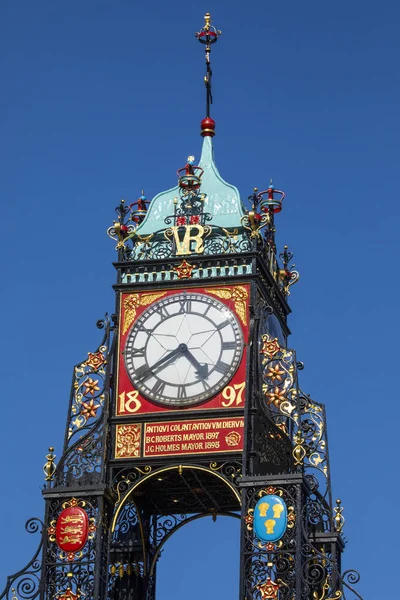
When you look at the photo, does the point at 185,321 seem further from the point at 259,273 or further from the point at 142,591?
the point at 142,591

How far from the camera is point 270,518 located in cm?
2975

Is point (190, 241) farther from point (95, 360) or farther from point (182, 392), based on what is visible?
point (182, 392)

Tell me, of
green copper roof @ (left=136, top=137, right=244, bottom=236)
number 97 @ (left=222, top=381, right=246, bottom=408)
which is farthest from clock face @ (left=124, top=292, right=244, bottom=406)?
green copper roof @ (left=136, top=137, right=244, bottom=236)

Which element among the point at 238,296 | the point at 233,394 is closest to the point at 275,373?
the point at 233,394

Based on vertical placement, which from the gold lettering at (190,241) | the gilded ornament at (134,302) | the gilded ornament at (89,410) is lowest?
the gilded ornament at (89,410)

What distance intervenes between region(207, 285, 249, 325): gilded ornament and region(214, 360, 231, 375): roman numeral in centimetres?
68

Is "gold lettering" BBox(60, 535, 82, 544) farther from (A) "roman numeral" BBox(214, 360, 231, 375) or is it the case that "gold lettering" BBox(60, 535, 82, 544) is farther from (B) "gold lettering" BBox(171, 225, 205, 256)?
(B) "gold lettering" BBox(171, 225, 205, 256)

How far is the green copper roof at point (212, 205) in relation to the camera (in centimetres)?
3241

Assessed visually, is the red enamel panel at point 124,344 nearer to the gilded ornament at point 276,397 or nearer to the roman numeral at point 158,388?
the roman numeral at point 158,388

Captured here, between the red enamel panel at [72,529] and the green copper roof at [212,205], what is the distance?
4.54 meters

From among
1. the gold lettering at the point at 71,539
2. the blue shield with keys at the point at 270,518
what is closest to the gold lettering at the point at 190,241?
the blue shield with keys at the point at 270,518

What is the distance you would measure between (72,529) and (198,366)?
9.61 ft

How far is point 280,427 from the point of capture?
30.8m

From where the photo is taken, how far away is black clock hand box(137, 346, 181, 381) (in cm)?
3136
